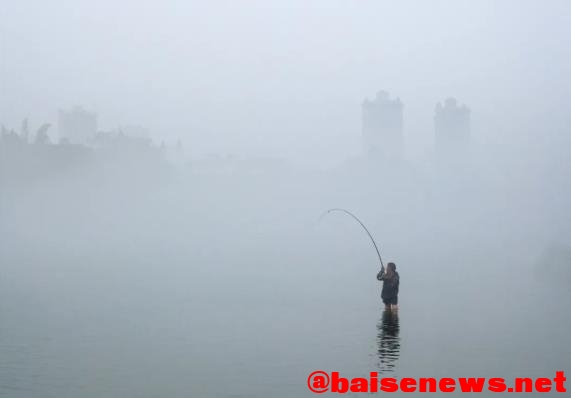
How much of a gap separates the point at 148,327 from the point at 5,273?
26447mm

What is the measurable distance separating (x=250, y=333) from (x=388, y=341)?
456cm

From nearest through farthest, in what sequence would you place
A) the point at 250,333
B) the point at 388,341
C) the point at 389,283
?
the point at 388,341 < the point at 250,333 < the point at 389,283

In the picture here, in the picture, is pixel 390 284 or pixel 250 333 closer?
pixel 250 333

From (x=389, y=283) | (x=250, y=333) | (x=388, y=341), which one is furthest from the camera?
(x=389, y=283)

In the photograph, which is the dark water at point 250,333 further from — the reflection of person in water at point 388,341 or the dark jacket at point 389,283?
the dark jacket at point 389,283

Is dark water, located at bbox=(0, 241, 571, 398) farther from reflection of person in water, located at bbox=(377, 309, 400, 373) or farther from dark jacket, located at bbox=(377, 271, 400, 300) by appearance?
dark jacket, located at bbox=(377, 271, 400, 300)

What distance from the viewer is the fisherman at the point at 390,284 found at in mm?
24844

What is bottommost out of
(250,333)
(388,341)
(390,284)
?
(388,341)

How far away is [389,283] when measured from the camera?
25.4m

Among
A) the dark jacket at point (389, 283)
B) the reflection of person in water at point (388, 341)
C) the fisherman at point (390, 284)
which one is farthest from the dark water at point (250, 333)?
the dark jacket at point (389, 283)

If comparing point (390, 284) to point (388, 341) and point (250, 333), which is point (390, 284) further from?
point (250, 333)

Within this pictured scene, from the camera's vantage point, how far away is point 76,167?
173000mm

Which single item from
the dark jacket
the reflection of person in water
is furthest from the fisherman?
the reflection of person in water

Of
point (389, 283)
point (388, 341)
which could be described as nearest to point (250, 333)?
point (388, 341)
